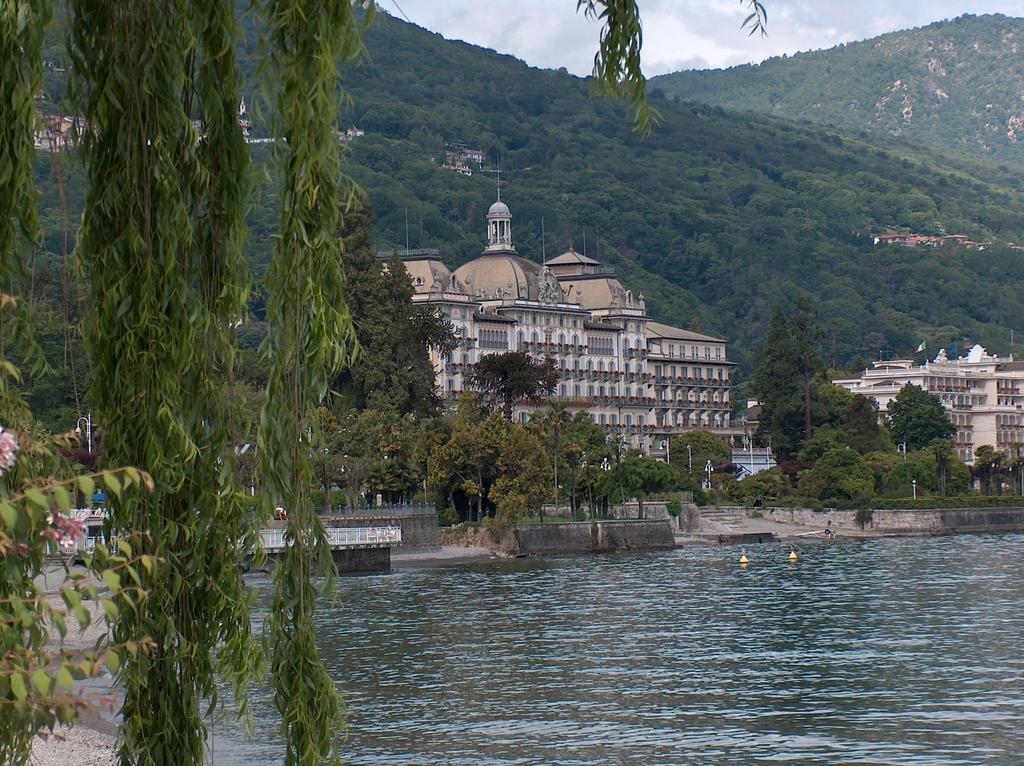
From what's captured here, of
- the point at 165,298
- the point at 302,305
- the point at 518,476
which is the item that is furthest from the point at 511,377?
the point at 302,305

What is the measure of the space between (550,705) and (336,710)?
111ft

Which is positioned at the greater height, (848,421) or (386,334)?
(386,334)

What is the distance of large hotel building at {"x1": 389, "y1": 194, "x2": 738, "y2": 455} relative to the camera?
159000 mm

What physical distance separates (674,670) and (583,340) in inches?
4757

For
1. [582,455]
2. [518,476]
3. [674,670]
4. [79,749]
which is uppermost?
[582,455]

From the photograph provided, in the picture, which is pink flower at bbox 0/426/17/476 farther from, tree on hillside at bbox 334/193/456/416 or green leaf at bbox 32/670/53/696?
tree on hillside at bbox 334/193/456/416

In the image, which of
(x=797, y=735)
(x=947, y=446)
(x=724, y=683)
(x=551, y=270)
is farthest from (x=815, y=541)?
(x=797, y=735)

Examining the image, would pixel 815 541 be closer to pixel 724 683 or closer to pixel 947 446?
pixel 947 446

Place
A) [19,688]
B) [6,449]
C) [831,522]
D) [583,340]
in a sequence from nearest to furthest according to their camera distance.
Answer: [6,449], [19,688], [831,522], [583,340]

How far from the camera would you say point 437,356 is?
153 m

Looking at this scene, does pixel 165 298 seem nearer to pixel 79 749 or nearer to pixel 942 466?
pixel 79 749

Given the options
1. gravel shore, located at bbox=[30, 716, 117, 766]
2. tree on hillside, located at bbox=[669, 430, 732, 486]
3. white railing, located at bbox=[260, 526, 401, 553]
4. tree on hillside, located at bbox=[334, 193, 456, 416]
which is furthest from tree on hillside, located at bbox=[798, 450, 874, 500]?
Answer: gravel shore, located at bbox=[30, 716, 117, 766]

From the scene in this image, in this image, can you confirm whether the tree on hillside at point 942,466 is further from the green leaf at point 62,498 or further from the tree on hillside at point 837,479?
the green leaf at point 62,498

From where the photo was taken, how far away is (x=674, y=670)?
5069cm
